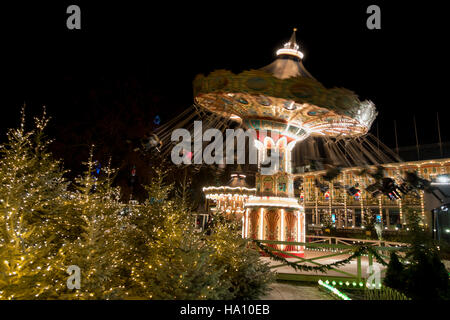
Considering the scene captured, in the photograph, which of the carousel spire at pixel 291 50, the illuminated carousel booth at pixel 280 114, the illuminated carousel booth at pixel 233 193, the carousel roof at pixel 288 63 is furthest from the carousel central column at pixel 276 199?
the illuminated carousel booth at pixel 233 193

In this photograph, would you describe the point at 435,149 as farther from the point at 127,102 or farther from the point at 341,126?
the point at 127,102

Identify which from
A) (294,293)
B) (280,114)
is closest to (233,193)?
(280,114)

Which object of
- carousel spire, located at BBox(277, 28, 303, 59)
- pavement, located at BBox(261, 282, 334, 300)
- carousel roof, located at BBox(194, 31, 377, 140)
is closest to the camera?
pavement, located at BBox(261, 282, 334, 300)

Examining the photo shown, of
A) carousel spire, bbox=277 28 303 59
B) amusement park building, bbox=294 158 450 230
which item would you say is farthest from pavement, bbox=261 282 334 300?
amusement park building, bbox=294 158 450 230

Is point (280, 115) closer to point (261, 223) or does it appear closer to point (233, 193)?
point (261, 223)

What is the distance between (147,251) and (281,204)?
713 centimetres

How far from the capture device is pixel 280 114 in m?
13.4

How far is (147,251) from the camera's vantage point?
7801 mm

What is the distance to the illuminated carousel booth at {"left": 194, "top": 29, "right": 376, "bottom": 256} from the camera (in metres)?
10.2

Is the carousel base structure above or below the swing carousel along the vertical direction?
below

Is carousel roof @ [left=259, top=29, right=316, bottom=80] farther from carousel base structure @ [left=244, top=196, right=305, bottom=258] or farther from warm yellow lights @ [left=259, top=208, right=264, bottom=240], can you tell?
warm yellow lights @ [left=259, top=208, right=264, bottom=240]

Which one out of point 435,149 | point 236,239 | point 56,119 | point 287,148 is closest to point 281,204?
point 287,148

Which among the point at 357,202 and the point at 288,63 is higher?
the point at 288,63

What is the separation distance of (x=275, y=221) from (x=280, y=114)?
4896mm
